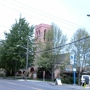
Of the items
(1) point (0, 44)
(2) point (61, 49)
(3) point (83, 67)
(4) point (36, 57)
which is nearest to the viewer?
(3) point (83, 67)

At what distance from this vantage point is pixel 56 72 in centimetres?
6353

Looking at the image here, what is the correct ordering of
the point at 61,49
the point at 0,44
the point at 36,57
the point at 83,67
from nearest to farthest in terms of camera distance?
1. the point at 83,67
2. the point at 61,49
3. the point at 36,57
4. the point at 0,44

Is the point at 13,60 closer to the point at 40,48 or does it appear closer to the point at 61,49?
the point at 40,48

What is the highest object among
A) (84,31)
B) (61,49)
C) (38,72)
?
(84,31)

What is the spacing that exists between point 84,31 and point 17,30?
698 inches

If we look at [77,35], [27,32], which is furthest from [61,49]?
[27,32]

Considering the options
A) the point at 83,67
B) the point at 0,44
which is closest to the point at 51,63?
the point at 83,67

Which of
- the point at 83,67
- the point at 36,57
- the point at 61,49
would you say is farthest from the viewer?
the point at 36,57

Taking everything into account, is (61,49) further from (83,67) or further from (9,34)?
(9,34)

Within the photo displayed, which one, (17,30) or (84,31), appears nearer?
(84,31)

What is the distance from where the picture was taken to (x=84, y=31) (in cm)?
5219

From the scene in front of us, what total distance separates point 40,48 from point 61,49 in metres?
5.94

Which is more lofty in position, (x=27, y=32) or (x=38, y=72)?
(x=27, y=32)

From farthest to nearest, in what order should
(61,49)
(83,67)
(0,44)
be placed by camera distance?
(0,44) < (61,49) < (83,67)
